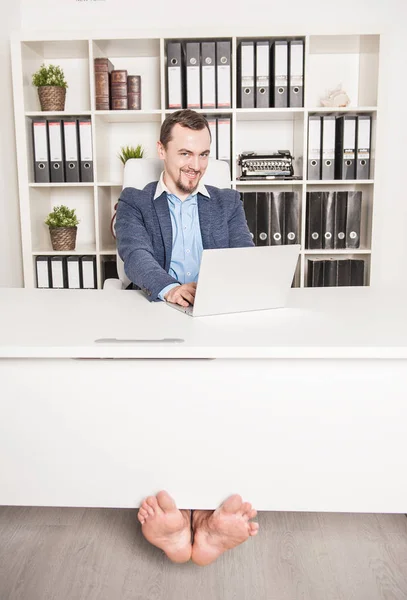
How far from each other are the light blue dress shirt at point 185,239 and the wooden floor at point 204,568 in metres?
0.90

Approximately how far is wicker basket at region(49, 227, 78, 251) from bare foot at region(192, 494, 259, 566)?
7.11 feet

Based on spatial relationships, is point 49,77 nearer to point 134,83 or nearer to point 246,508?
point 134,83

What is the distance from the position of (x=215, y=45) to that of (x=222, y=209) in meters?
1.21

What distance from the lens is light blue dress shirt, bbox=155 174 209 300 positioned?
2207 mm

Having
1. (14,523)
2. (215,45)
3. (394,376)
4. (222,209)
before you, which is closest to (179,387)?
(394,376)

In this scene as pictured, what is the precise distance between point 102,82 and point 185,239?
53.3 inches

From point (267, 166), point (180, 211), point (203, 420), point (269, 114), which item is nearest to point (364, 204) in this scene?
point (267, 166)

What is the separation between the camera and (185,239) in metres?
2.21

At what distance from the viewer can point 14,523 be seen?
1639 mm

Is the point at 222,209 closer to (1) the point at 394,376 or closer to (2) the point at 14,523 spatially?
(1) the point at 394,376

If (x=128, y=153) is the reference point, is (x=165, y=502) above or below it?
below

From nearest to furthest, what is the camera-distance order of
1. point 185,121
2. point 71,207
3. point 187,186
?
point 185,121 → point 187,186 → point 71,207

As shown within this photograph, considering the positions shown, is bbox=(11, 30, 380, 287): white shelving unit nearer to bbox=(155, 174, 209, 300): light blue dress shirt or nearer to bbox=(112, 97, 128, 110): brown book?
bbox=(112, 97, 128, 110): brown book

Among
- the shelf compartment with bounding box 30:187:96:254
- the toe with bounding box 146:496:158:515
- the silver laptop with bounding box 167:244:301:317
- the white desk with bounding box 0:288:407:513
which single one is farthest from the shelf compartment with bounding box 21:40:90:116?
the toe with bounding box 146:496:158:515
